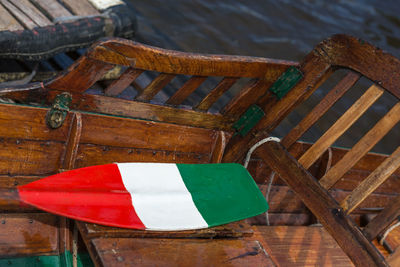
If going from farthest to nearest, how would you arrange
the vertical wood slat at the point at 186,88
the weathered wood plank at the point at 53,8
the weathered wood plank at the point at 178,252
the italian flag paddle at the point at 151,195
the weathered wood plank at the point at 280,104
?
the weathered wood plank at the point at 53,8 → the weathered wood plank at the point at 280,104 → the vertical wood slat at the point at 186,88 → the italian flag paddle at the point at 151,195 → the weathered wood plank at the point at 178,252

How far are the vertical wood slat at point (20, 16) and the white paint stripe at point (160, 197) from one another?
6.13 feet

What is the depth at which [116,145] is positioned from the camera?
2.68 meters

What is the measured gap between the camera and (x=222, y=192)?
271 centimetres

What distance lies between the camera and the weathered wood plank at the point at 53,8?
158 inches

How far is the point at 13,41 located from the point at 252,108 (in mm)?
1917

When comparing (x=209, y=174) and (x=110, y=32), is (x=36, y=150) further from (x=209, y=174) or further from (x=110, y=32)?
(x=110, y=32)

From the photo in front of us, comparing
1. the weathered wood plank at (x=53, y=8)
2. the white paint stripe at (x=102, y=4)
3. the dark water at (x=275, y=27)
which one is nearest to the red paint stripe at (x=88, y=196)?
the weathered wood plank at (x=53, y=8)

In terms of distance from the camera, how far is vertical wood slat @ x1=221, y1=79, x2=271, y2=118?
116 inches

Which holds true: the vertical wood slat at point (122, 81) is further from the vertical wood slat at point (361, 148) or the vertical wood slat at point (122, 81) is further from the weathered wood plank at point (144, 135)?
the vertical wood slat at point (361, 148)

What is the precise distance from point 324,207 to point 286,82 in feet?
2.69

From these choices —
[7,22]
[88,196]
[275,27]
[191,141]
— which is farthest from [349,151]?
[275,27]

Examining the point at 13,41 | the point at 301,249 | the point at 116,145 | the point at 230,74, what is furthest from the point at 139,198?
the point at 13,41

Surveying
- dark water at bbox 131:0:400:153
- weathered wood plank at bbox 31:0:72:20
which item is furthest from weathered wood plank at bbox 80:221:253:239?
dark water at bbox 131:0:400:153

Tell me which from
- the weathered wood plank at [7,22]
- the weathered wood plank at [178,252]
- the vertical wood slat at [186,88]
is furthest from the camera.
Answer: the weathered wood plank at [7,22]
